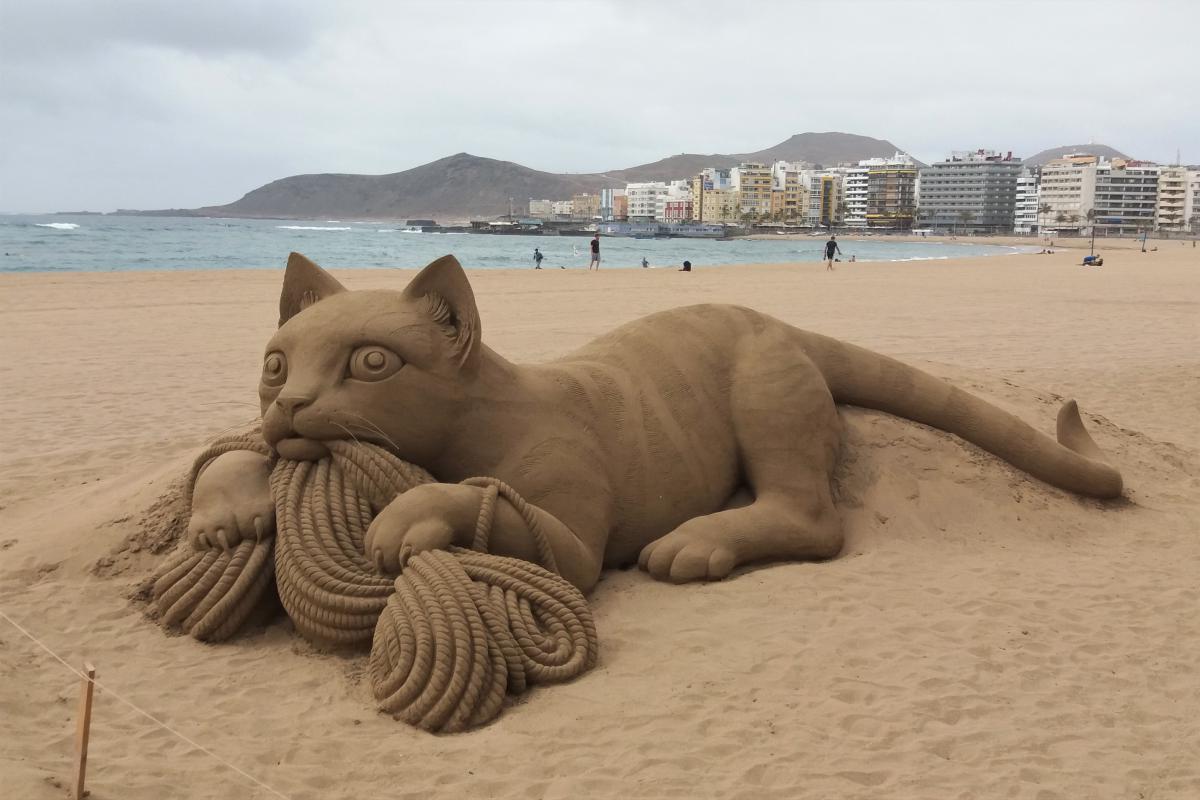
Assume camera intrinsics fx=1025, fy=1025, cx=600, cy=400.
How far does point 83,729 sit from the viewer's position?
7.97 ft

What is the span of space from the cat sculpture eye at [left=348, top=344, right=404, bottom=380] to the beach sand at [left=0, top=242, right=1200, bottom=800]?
3.38ft

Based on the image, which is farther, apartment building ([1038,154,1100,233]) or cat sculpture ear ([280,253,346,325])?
apartment building ([1038,154,1100,233])

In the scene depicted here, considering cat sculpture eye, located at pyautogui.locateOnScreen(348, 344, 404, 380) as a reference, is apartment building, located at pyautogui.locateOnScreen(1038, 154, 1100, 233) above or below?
above

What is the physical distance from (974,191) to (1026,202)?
5.65 metres

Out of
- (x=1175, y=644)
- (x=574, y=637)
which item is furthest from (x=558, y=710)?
(x=1175, y=644)

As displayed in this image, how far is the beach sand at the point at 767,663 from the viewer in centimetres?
293

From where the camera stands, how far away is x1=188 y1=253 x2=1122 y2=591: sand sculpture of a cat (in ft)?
12.8

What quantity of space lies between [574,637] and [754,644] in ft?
2.23

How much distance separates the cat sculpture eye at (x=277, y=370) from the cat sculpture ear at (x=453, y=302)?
55cm

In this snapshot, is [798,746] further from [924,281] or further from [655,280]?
[924,281]

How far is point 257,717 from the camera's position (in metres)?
3.27

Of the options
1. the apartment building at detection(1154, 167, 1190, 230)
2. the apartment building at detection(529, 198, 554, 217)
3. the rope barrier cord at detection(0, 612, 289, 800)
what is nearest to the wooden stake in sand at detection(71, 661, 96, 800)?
the rope barrier cord at detection(0, 612, 289, 800)

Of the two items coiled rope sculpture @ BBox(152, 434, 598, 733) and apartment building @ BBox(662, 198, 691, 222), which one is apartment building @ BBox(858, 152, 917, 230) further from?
coiled rope sculpture @ BBox(152, 434, 598, 733)

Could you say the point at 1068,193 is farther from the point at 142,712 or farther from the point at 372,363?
the point at 142,712
